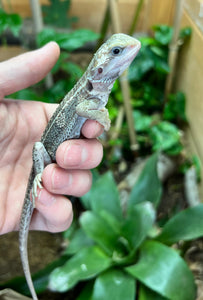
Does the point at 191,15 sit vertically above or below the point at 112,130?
above

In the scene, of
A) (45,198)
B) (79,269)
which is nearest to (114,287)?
(79,269)

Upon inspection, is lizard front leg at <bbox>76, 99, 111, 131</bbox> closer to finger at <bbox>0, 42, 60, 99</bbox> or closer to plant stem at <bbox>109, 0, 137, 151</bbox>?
finger at <bbox>0, 42, 60, 99</bbox>

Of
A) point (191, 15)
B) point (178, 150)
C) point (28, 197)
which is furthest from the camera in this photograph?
point (178, 150)

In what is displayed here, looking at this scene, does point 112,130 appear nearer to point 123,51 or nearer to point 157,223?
point 157,223

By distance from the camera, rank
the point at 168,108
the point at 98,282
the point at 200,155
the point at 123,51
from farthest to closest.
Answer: the point at 168,108, the point at 200,155, the point at 98,282, the point at 123,51

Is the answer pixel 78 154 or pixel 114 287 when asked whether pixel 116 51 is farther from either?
pixel 114 287

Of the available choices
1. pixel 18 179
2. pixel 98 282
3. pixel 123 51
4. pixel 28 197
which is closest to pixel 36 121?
pixel 18 179
